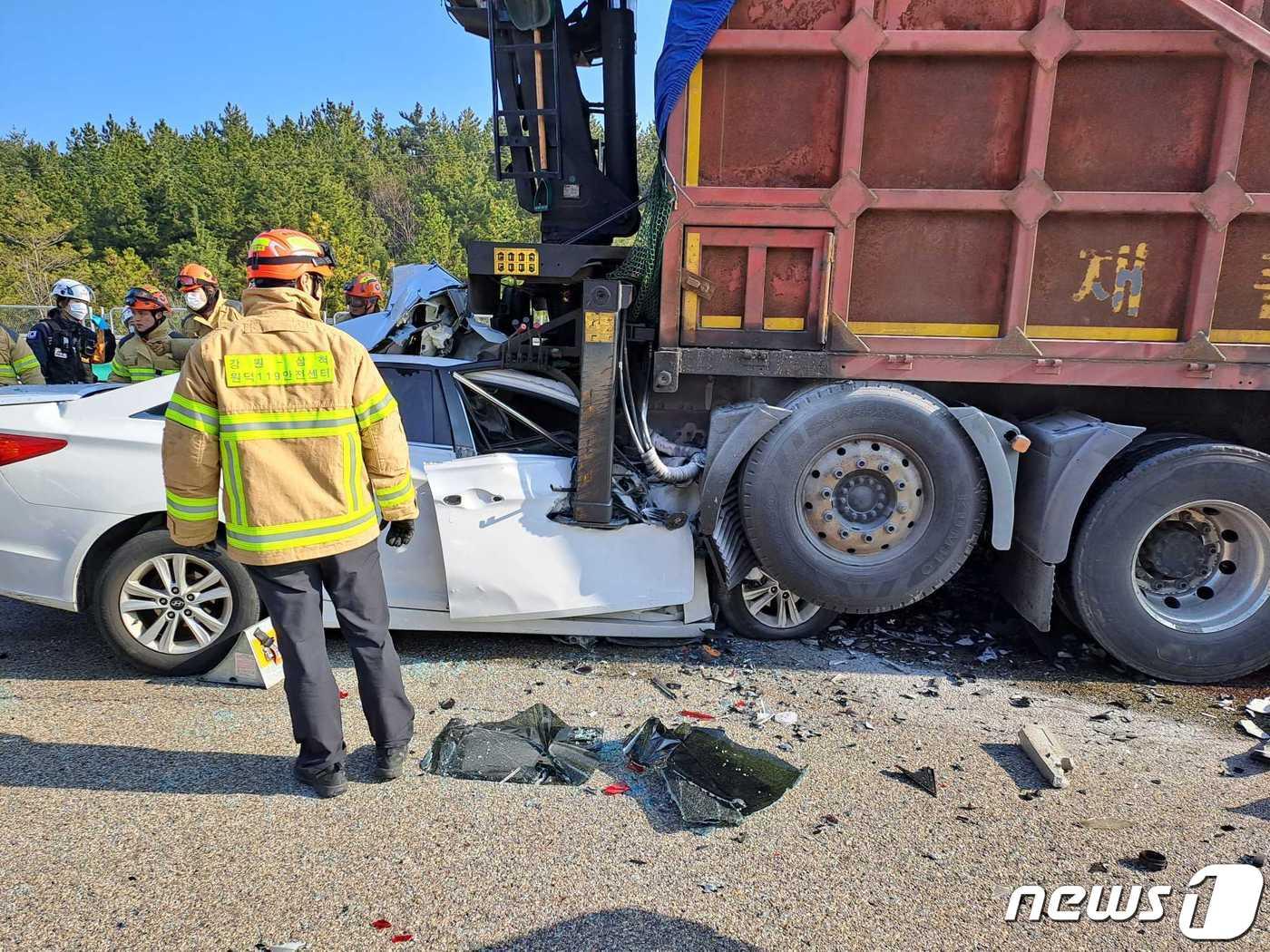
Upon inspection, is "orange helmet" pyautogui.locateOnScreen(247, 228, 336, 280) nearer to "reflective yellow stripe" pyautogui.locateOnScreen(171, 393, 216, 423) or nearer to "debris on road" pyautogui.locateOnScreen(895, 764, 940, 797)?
"reflective yellow stripe" pyautogui.locateOnScreen(171, 393, 216, 423)

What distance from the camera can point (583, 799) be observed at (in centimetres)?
271

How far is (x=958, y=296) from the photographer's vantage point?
366cm

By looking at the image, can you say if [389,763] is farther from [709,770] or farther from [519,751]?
[709,770]

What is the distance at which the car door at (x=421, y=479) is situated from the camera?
3.60 m

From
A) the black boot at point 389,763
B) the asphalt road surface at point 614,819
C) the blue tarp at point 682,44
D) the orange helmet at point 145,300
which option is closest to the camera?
the asphalt road surface at point 614,819

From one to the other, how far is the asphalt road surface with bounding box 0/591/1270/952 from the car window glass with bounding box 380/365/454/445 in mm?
1065

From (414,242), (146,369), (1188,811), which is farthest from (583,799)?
(414,242)

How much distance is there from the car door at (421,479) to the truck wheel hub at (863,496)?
68.1 inches

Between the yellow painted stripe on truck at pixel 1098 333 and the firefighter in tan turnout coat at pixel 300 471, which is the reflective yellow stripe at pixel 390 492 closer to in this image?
the firefighter in tan turnout coat at pixel 300 471

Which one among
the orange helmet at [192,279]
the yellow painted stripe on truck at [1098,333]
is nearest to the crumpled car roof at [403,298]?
the orange helmet at [192,279]

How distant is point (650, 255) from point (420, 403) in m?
1.35

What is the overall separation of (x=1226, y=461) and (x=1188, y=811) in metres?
1.66

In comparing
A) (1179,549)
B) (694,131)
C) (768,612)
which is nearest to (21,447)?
(694,131)

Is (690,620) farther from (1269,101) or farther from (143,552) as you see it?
(1269,101)
